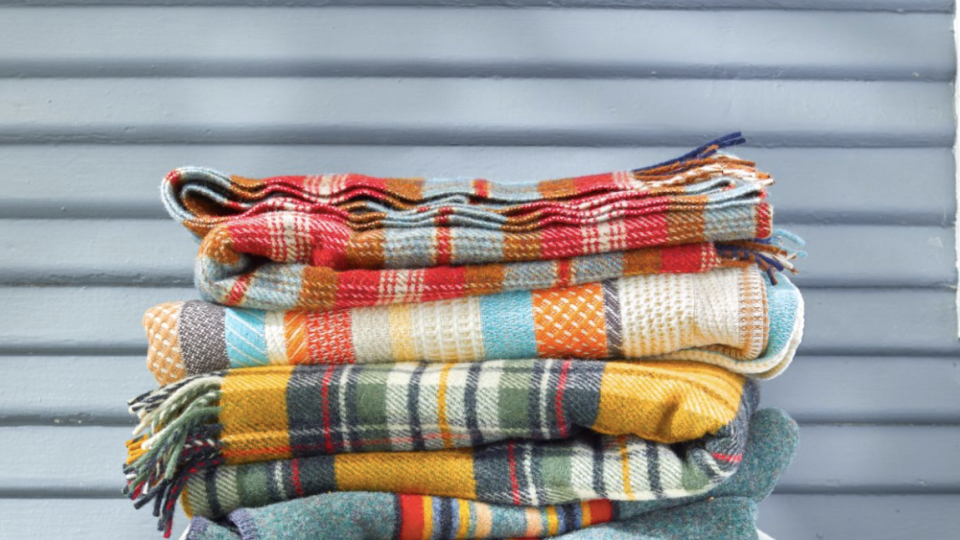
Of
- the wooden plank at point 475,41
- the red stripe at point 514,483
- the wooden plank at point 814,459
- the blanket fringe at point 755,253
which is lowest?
the wooden plank at point 814,459

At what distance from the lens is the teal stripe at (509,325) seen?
642 millimetres

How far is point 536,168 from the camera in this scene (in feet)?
3.12

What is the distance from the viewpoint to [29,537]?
976 mm

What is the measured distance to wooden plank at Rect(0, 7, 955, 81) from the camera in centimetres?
94

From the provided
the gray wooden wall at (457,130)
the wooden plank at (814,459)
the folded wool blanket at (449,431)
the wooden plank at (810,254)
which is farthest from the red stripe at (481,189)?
the wooden plank at (814,459)

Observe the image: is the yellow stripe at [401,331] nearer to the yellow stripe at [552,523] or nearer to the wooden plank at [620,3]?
the yellow stripe at [552,523]

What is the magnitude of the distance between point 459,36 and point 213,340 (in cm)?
48

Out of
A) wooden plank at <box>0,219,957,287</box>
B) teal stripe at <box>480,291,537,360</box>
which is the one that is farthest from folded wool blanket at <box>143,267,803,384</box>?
wooden plank at <box>0,219,957,287</box>

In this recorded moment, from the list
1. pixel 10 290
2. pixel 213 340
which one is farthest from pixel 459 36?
pixel 10 290

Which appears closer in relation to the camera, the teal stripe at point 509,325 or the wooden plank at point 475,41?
the teal stripe at point 509,325

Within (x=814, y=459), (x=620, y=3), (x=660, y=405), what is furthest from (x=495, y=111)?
(x=814, y=459)

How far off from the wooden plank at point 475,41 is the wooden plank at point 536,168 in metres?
0.09

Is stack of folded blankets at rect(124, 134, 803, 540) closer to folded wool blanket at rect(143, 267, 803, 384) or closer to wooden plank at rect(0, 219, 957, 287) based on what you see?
folded wool blanket at rect(143, 267, 803, 384)

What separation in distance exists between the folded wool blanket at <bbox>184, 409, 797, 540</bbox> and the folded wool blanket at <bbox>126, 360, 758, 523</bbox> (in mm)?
16
